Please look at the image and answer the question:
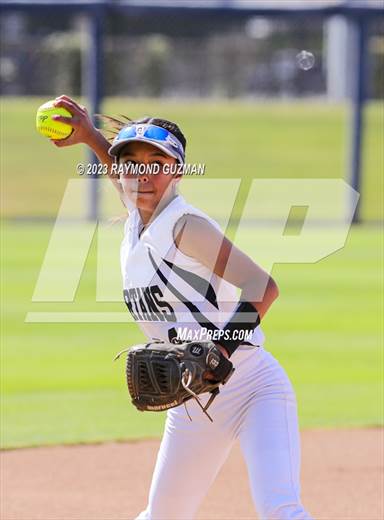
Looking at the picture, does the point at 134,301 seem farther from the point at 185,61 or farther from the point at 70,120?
the point at 185,61

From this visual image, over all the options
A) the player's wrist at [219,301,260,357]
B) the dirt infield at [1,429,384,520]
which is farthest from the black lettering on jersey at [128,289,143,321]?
the dirt infield at [1,429,384,520]

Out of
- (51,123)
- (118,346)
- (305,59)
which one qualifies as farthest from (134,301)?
(305,59)

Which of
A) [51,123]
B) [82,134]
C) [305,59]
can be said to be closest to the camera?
[51,123]

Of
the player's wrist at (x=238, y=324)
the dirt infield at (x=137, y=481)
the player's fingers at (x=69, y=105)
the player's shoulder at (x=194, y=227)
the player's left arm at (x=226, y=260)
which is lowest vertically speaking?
the dirt infield at (x=137, y=481)

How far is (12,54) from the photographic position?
95.0 ft

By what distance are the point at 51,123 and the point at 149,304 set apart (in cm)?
112

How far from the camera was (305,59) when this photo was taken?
2923cm

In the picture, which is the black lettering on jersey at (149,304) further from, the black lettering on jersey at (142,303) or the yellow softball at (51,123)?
the yellow softball at (51,123)

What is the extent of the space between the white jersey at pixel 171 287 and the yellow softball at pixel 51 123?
0.82 m

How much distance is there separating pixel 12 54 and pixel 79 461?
2374 cm

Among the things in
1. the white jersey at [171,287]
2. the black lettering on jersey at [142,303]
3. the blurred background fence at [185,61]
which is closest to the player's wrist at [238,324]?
the white jersey at [171,287]

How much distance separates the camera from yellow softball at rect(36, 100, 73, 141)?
15.6 feet

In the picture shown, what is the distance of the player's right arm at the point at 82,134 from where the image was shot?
15.7 feet

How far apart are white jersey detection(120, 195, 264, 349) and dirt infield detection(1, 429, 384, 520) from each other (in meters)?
1.74
